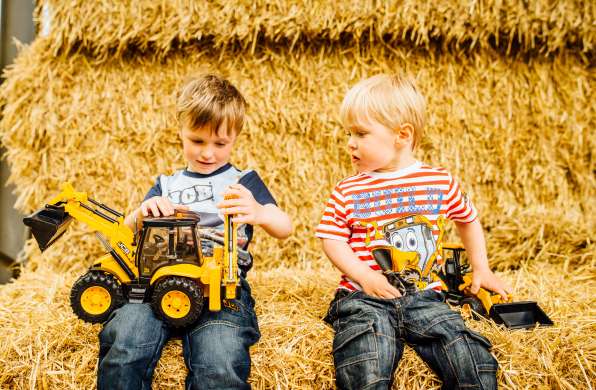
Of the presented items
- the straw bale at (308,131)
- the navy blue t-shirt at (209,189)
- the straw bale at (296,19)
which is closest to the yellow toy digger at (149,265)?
the navy blue t-shirt at (209,189)

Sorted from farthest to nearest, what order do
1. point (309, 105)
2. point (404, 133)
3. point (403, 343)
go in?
1. point (309, 105)
2. point (404, 133)
3. point (403, 343)

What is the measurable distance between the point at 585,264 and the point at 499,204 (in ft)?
1.66

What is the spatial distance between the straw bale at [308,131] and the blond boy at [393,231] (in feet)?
2.81

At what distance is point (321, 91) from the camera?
264 cm

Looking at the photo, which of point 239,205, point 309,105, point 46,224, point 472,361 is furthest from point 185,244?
point 309,105

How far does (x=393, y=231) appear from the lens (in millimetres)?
1700

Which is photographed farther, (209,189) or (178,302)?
(209,189)

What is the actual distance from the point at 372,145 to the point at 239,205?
20.6 inches

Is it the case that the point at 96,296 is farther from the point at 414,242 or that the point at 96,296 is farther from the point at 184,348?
the point at 414,242

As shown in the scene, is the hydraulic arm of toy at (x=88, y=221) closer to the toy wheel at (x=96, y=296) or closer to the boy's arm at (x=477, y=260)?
the toy wheel at (x=96, y=296)

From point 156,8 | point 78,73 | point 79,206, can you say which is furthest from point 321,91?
point 79,206

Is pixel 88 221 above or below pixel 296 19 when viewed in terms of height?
below

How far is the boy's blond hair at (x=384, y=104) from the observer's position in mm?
1729

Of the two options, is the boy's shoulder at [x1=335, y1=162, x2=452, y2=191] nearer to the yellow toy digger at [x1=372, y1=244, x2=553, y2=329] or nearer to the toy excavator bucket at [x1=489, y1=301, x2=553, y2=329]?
the yellow toy digger at [x1=372, y1=244, x2=553, y2=329]
